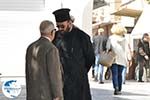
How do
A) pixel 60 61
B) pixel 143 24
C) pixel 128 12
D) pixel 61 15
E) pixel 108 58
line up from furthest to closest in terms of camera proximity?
pixel 128 12
pixel 143 24
pixel 108 58
pixel 60 61
pixel 61 15

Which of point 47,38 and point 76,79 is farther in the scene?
point 76,79

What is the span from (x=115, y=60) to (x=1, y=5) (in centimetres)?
522

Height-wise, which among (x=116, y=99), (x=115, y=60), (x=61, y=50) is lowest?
(x=116, y=99)

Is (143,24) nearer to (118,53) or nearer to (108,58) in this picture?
(118,53)

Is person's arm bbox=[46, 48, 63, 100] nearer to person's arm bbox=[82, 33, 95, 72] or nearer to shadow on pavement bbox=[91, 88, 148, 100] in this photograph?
person's arm bbox=[82, 33, 95, 72]

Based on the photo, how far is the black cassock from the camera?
7.01 m

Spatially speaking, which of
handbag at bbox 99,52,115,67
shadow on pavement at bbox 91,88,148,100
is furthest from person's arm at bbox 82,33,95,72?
handbag at bbox 99,52,115,67

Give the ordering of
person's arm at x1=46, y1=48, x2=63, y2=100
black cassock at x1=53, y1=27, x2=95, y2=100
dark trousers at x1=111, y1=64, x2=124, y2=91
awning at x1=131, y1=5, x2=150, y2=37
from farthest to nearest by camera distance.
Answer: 1. awning at x1=131, y1=5, x2=150, y2=37
2. dark trousers at x1=111, y1=64, x2=124, y2=91
3. black cassock at x1=53, y1=27, x2=95, y2=100
4. person's arm at x1=46, y1=48, x2=63, y2=100

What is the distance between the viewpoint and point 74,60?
703cm

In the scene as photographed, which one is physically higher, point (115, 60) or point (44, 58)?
point (44, 58)

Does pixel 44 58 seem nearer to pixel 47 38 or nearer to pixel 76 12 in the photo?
pixel 47 38

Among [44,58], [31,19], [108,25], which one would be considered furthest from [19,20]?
[108,25]

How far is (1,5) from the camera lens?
55.3 ft

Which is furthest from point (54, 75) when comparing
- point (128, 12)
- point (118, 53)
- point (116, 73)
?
point (128, 12)
